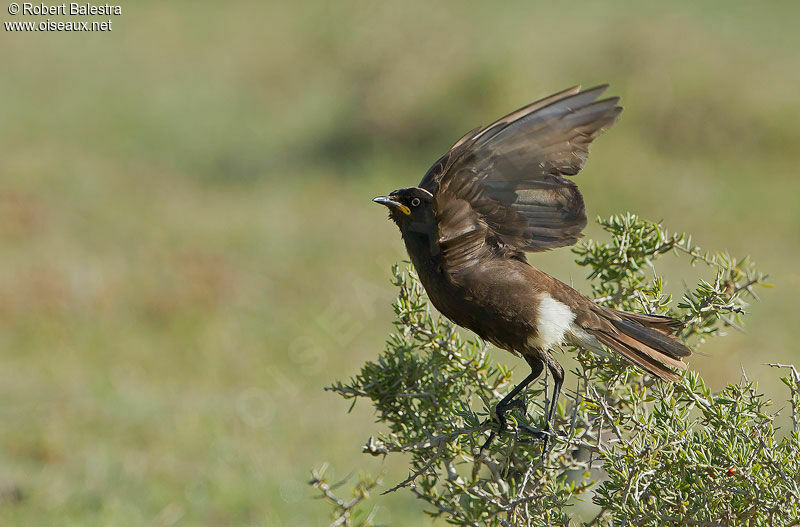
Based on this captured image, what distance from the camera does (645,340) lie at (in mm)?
3371

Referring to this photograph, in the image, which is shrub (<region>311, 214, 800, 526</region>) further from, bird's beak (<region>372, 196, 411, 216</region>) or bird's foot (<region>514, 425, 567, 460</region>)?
bird's beak (<region>372, 196, 411, 216</region>)

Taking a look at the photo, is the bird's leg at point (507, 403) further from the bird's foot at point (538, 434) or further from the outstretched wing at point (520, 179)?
the outstretched wing at point (520, 179)

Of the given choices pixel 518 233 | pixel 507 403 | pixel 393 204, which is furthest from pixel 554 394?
pixel 393 204

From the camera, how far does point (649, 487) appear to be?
305cm

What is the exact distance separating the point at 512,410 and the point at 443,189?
812mm

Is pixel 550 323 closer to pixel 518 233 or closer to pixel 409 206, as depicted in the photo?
pixel 518 233

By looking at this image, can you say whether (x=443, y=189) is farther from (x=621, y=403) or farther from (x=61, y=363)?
(x=61, y=363)

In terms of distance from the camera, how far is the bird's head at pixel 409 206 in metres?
3.52

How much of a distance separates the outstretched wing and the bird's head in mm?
47

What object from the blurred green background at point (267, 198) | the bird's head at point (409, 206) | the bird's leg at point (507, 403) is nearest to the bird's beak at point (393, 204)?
the bird's head at point (409, 206)

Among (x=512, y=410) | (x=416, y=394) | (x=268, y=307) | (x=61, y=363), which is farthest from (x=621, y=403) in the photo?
(x=268, y=307)

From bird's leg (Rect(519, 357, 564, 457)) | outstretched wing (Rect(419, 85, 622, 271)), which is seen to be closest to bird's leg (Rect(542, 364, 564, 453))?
bird's leg (Rect(519, 357, 564, 457))

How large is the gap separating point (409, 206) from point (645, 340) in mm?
963

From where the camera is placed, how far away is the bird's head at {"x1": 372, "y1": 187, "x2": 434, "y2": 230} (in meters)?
3.52
